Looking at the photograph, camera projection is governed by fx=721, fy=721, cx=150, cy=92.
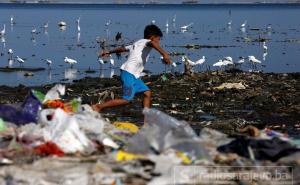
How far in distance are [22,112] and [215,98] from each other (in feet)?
32.5

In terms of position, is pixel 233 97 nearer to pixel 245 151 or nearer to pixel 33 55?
pixel 245 151

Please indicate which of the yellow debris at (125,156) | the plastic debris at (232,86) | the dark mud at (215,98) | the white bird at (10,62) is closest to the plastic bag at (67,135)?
the yellow debris at (125,156)

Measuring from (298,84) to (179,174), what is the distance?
14.0 m

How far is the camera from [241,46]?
140 ft

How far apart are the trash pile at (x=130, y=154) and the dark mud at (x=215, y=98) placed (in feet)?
18.0

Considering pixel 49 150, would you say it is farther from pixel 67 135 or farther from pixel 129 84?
pixel 129 84

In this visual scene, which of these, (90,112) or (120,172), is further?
(90,112)

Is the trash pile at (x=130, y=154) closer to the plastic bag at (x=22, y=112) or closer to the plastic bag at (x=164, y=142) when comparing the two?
the plastic bag at (x=164, y=142)

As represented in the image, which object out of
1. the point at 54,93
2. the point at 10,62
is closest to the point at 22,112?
the point at 54,93

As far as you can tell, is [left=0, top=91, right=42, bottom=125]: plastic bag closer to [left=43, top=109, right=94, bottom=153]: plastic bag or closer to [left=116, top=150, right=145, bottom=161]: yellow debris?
[left=43, top=109, right=94, bottom=153]: plastic bag

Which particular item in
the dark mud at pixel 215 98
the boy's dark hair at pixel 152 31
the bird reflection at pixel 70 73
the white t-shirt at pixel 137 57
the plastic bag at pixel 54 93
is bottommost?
the bird reflection at pixel 70 73

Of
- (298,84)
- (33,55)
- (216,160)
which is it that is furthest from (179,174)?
(33,55)

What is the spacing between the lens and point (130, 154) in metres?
6.38

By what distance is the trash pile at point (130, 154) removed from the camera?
6.04 meters
